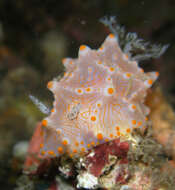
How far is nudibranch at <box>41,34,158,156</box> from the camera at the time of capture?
2119 mm

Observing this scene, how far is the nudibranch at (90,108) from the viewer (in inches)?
83.4

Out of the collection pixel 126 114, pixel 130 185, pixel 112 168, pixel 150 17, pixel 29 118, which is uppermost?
pixel 150 17

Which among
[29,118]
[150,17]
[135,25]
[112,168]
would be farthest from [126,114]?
[150,17]

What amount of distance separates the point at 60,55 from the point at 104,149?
5952 mm

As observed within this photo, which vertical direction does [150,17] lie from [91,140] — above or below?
above

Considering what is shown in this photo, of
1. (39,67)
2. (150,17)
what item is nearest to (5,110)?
(39,67)

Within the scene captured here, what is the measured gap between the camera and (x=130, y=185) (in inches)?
79.1

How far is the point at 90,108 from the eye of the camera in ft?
7.11

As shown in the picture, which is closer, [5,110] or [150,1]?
[5,110]

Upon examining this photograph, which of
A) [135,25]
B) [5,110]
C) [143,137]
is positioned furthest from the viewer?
[135,25]

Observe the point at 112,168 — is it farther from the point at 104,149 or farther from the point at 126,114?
the point at 126,114

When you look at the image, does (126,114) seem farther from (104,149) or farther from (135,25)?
(135,25)

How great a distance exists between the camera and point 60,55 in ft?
24.6

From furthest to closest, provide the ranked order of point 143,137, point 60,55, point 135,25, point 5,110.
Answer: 1. point 60,55
2. point 135,25
3. point 5,110
4. point 143,137
